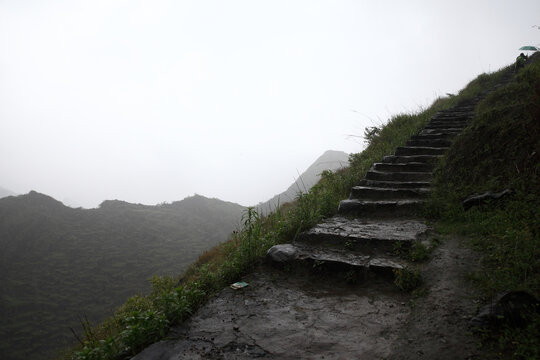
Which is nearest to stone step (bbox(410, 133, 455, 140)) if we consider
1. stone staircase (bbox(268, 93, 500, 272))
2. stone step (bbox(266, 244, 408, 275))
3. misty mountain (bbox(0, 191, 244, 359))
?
stone staircase (bbox(268, 93, 500, 272))

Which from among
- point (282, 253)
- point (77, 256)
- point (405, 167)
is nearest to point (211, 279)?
point (282, 253)

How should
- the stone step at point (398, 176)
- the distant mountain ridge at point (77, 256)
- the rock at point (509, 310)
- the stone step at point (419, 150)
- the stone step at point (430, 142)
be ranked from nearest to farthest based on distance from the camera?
the rock at point (509, 310), the stone step at point (398, 176), the stone step at point (419, 150), the stone step at point (430, 142), the distant mountain ridge at point (77, 256)

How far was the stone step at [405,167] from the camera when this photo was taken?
502cm

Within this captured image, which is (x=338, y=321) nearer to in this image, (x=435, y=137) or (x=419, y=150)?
(x=419, y=150)

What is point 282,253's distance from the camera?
3070 millimetres

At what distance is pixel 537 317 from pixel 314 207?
2996mm

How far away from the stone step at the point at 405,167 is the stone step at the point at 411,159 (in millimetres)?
174

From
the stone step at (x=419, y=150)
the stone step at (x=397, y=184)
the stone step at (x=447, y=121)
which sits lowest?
the stone step at (x=397, y=184)

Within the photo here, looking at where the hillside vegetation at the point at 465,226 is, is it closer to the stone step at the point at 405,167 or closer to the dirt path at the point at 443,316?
the dirt path at the point at 443,316

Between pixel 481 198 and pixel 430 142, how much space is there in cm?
A: 284

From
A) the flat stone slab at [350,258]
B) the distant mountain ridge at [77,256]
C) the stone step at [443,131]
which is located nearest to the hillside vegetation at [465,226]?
the flat stone slab at [350,258]

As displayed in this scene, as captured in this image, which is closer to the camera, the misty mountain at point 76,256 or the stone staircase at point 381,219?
the stone staircase at point 381,219

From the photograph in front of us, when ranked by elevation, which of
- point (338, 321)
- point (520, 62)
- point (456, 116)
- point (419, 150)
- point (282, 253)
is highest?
point (520, 62)

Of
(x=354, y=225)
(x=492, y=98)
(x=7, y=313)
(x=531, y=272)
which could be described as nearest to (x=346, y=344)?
(x=531, y=272)
